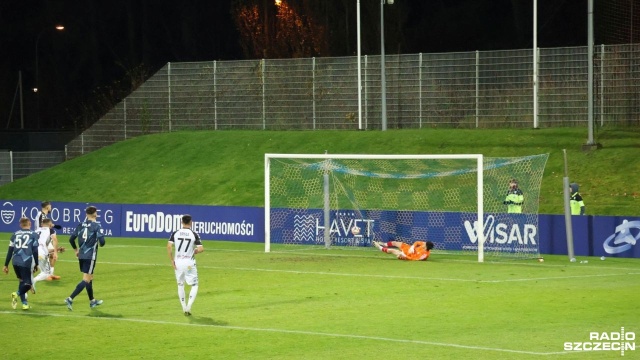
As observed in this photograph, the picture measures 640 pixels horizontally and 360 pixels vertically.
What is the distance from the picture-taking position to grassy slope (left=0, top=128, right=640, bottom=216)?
40172 mm

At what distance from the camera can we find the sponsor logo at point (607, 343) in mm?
16688

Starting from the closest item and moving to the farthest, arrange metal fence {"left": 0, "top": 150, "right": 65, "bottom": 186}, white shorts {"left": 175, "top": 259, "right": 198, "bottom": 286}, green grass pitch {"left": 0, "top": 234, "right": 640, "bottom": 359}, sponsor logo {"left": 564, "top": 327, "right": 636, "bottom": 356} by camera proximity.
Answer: sponsor logo {"left": 564, "top": 327, "right": 636, "bottom": 356}
green grass pitch {"left": 0, "top": 234, "right": 640, "bottom": 359}
white shorts {"left": 175, "top": 259, "right": 198, "bottom": 286}
metal fence {"left": 0, "top": 150, "right": 65, "bottom": 186}

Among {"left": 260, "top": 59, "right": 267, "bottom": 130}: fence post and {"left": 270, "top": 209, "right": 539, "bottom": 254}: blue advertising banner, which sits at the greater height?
{"left": 260, "top": 59, "right": 267, "bottom": 130}: fence post

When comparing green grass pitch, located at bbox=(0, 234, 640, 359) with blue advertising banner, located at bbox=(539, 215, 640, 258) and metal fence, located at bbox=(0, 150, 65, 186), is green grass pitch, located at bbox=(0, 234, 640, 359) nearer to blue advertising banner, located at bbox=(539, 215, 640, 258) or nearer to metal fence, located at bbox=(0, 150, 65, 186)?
blue advertising banner, located at bbox=(539, 215, 640, 258)

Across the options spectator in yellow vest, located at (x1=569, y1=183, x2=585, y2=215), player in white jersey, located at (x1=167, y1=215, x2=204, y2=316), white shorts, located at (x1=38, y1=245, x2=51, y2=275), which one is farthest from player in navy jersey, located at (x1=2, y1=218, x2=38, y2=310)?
spectator in yellow vest, located at (x1=569, y1=183, x2=585, y2=215)

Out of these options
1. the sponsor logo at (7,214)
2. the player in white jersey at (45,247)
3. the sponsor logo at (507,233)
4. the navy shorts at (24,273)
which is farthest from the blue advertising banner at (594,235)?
the sponsor logo at (7,214)

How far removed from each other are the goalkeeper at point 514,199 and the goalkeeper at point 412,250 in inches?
107

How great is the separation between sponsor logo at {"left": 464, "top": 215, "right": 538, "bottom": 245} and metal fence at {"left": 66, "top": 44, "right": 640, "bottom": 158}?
13.3 metres

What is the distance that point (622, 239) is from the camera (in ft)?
104

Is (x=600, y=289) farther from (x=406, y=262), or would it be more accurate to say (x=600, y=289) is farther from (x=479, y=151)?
(x=479, y=151)

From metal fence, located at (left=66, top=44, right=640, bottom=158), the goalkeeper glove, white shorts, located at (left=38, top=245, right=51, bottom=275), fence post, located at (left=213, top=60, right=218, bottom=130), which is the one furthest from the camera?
fence post, located at (left=213, top=60, right=218, bottom=130)

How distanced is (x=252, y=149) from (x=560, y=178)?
51.0 ft

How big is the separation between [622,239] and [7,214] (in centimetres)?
2505

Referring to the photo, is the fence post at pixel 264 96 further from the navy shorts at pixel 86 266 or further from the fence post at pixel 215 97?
the navy shorts at pixel 86 266
